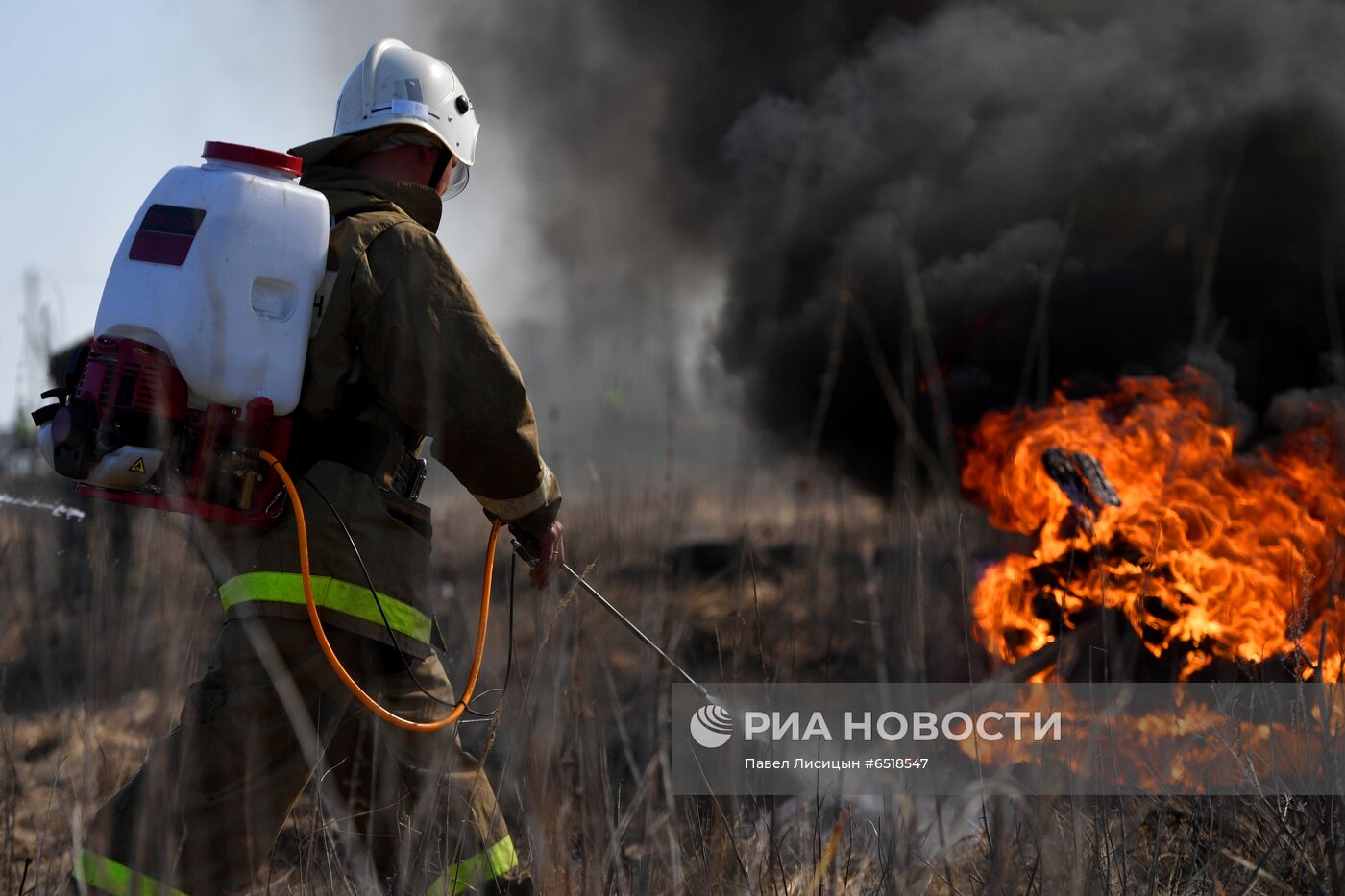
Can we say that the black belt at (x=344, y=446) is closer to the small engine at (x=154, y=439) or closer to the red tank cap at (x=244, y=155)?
the small engine at (x=154, y=439)

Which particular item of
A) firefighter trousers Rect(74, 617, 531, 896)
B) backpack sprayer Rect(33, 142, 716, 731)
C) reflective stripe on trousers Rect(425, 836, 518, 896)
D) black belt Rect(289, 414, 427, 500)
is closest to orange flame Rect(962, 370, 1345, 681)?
reflective stripe on trousers Rect(425, 836, 518, 896)

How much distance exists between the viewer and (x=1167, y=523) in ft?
13.0

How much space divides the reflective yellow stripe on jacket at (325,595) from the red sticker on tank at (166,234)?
645mm

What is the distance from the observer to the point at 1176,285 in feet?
17.9

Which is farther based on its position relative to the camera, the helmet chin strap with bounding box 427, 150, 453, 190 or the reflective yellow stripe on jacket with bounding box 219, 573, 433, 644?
the helmet chin strap with bounding box 427, 150, 453, 190

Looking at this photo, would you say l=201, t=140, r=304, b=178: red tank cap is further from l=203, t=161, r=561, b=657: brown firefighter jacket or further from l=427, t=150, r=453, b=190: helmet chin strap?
l=427, t=150, r=453, b=190: helmet chin strap

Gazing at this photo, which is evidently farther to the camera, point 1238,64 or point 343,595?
point 1238,64

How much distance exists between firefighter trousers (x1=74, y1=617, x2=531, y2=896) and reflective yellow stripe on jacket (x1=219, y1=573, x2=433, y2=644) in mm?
53

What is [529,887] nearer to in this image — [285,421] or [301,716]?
[301,716]

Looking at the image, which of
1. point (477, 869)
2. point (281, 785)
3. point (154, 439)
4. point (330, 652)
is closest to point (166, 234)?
point (154, 439)

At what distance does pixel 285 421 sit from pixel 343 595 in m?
0.37

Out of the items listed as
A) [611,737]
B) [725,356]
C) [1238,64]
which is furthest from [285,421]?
[1238,64]

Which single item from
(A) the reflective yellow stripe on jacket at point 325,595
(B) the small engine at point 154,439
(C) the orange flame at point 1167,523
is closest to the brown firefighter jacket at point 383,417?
(A) the reflective yellow stripe on jacket at point 325,595

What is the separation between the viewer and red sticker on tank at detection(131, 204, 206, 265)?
1.94 m
